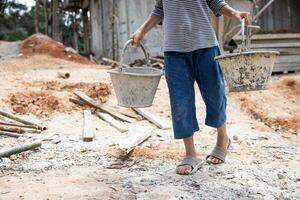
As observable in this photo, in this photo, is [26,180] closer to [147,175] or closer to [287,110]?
[147,175]

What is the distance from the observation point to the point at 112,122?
582 cm

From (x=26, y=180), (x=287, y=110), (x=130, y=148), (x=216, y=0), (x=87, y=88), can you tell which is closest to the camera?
(x=26, y=180)

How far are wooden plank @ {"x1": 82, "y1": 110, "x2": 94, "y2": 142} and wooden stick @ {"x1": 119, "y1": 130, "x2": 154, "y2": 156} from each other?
50 cm

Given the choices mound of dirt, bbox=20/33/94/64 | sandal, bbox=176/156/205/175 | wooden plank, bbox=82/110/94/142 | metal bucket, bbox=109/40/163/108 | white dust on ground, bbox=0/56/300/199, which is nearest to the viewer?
white dust on ground, bbox=0/56/300/199

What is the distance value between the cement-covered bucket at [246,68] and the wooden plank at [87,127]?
1966 mm

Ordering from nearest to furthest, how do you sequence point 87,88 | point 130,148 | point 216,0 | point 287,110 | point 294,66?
point 216,0, point 130,148, point 287,110, point 87,88, point 294,66

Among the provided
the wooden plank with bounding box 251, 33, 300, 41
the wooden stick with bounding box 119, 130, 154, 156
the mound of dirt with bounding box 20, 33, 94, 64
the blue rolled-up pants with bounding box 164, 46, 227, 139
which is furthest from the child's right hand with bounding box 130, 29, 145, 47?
the mound of dirt with bounding box 20, 33, 94, 64

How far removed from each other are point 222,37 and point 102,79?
235 centimetres

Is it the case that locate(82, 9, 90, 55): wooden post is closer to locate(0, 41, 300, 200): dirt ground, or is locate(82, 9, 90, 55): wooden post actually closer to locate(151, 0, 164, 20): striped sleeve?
locate(0, 41, 300, 200): dirt ground

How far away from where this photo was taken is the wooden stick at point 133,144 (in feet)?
13.4

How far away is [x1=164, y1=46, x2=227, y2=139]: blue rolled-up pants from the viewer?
349 cm

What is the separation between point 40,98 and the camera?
6.75 m

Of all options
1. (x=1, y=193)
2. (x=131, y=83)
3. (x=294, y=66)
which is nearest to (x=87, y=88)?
(x=131, y=83)

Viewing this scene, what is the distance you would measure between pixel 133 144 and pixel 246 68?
5.29 feet
